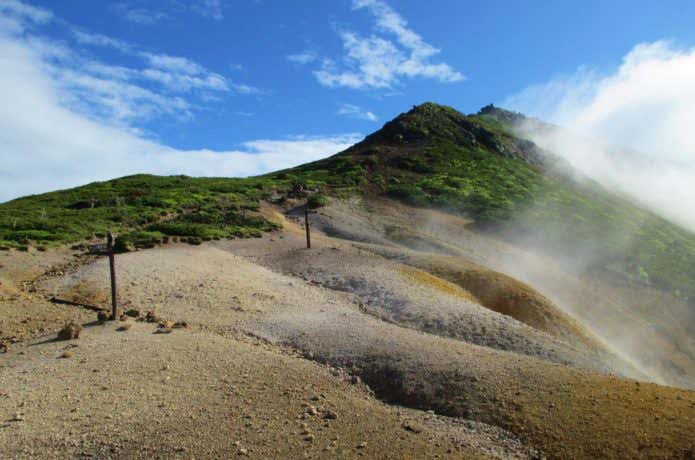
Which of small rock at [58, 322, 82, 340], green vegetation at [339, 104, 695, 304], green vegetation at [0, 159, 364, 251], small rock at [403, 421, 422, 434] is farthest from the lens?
green vegetation at [339, 104, 695, 304]

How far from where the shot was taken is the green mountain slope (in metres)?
33.7

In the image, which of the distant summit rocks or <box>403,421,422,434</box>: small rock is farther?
the distant summit rocks

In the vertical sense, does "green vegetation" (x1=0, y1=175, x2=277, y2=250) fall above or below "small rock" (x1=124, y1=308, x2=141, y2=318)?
above

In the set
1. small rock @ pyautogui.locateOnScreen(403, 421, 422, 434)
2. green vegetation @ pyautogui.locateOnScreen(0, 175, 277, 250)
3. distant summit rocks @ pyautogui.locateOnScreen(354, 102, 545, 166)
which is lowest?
small rock @ pyautogui.locateOnScreen(403, 421, 422, 434)

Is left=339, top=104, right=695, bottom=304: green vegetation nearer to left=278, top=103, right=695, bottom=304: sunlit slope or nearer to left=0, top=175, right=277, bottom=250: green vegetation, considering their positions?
left=278, top=103, right=695, bottom=304: sunlit slope

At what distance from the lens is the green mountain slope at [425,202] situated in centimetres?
3372

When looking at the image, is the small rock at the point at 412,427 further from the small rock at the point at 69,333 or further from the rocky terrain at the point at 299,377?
the small rock at the point at 69,333

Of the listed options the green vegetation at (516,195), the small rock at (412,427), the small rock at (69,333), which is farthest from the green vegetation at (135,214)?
the small rock at (412,427)

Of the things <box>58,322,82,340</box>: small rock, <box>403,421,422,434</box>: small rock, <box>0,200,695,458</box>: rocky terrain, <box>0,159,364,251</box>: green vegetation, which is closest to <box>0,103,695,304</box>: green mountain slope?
<box>0,159,364,251</box>: green vegetation

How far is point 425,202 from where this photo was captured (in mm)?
51000

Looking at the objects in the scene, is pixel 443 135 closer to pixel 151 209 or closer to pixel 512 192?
pixel 512 192

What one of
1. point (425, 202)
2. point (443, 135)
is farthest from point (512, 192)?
point (443, 135)

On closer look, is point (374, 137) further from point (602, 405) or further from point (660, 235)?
point (602, 405)

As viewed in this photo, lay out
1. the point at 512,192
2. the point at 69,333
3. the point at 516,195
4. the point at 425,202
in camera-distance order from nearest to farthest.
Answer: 1. the point at 69,333
2. the point at 425,202
3. the point at 516,195
4. the point at 512,192
